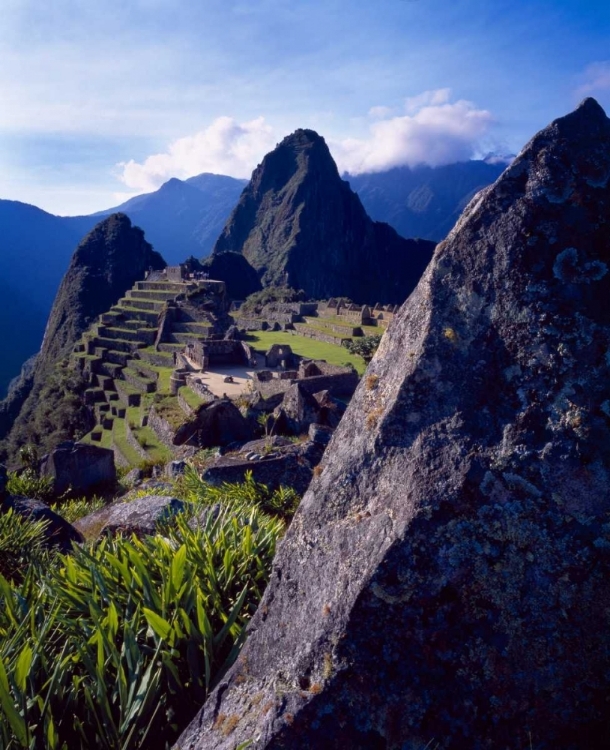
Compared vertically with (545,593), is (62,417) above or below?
below

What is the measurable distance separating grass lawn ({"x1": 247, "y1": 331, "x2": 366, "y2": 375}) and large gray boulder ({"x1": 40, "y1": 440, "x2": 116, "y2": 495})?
1735cm

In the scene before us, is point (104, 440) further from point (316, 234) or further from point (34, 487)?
point (316, 234)

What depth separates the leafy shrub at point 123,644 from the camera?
2.05 m

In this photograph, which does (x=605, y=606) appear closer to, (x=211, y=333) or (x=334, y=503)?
(x=334, y=503)

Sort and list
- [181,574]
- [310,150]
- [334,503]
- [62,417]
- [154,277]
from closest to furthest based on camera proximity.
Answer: [334,503] → [181,574] → [62,417] → [154,277] → [310,150]

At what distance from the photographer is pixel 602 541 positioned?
1808mm

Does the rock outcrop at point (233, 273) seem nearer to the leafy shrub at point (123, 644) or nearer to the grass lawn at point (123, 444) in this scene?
the grass lawn at point (123, 444)

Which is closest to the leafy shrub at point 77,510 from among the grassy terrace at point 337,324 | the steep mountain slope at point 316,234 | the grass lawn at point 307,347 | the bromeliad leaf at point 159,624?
the bromeliad leaf at point 159,624

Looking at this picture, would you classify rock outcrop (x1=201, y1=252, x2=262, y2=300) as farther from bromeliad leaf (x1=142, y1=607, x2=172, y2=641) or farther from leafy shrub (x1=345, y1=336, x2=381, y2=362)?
bromeliad leaf (x1=142, y1=607, x2=172, y2=641)

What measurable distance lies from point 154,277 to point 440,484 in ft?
211

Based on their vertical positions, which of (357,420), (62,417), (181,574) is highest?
(357,420)

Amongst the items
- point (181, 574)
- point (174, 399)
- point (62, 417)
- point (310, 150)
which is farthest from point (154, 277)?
point (310, 150)

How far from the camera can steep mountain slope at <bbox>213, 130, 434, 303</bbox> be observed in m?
151

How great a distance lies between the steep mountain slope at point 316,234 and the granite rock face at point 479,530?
14272 centimetres
